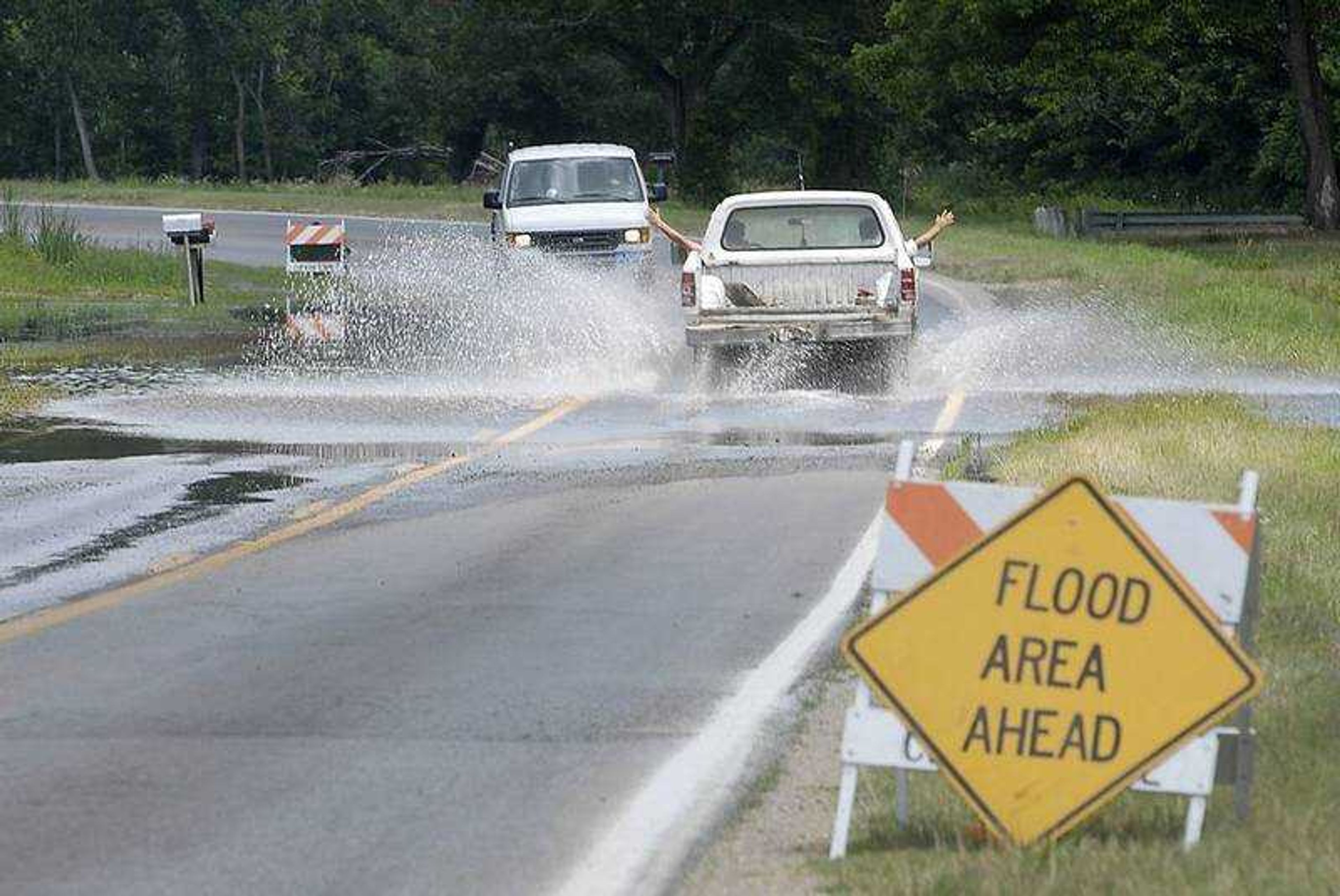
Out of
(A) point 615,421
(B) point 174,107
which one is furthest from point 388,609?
(B) point 174,107

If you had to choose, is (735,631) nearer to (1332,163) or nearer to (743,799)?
(743,799)

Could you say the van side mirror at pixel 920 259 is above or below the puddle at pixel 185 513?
above

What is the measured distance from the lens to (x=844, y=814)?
6.87 metres

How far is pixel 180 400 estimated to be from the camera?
20.5 m

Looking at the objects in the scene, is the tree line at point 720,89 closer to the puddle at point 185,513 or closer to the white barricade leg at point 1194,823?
the puddle at point 185,513

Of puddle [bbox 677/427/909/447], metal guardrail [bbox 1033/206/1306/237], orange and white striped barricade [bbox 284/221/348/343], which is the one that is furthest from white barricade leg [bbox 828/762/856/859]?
metal guardrail [bbox 1033/206/1306/237]

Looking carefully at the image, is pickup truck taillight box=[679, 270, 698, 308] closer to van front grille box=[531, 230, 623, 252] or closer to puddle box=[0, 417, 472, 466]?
puddle box=[0, 417, 472, 466]

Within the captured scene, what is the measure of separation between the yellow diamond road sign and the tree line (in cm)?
4077

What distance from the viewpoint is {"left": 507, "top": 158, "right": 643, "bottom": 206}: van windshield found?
32.0 m

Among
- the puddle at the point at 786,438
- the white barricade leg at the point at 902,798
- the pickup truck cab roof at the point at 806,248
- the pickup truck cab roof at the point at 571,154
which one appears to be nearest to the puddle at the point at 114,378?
the pickup truck cab roof at the point at 806,248

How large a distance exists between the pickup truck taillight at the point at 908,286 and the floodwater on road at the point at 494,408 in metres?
0.63

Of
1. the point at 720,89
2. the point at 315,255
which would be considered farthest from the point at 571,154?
the point at 720,89

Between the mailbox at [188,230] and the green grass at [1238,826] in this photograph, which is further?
the mailbox at [188,230]

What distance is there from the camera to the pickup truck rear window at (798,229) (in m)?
22.1
